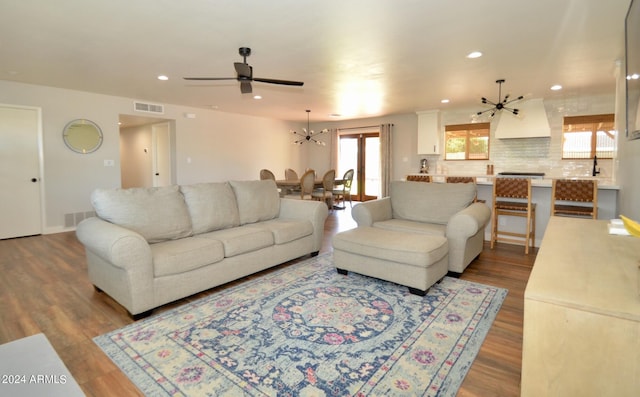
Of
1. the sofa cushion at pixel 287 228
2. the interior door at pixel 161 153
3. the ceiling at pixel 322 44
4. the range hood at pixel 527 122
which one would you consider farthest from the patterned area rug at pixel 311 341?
the interior door at pixel 161 153

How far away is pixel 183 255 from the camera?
263 centimetres

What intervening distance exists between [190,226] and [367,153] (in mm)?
6922

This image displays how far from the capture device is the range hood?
245 inches

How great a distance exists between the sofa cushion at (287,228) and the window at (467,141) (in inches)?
207

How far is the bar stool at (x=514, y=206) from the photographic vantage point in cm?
432

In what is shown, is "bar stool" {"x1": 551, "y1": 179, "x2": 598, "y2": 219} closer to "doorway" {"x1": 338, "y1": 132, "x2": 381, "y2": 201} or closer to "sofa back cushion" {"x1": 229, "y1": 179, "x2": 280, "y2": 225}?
"sofa back cushion" {"x1": 229, "y1": 179, "x2": 280, "y2": 225}

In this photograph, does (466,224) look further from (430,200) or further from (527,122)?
(527,122)

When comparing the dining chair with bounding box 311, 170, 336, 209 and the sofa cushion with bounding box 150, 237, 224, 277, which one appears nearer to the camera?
the sofa cushion with bounding box 150, 237, 224, 277

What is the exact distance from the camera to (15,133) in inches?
197

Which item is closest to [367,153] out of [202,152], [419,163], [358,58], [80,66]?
[419,163]

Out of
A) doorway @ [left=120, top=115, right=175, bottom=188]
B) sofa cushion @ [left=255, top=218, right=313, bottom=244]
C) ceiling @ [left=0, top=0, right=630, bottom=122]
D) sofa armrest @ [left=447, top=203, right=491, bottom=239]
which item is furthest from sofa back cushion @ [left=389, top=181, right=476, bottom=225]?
doorway @ [left=120, top=115, right=175, bottom=188]

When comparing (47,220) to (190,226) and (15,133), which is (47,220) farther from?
(190,226)

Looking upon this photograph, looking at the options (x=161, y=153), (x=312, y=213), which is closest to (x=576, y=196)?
(x=312, y=213)

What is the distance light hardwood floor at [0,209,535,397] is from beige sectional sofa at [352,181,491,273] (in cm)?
33
